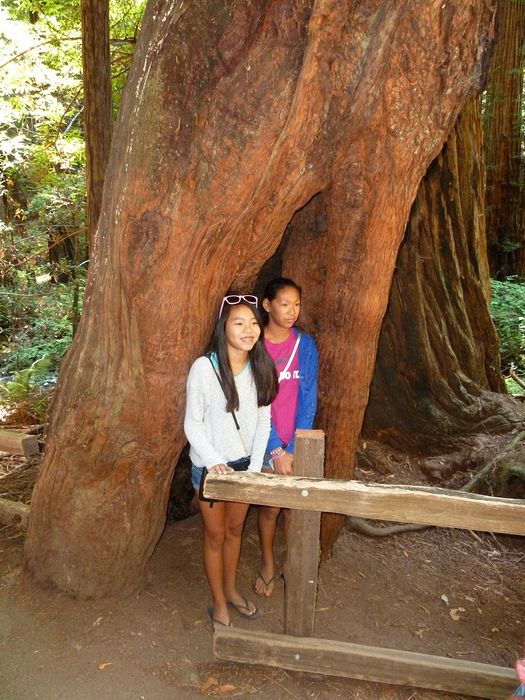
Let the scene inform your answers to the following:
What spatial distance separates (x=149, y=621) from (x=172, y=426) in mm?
1192

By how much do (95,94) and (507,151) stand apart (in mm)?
8720

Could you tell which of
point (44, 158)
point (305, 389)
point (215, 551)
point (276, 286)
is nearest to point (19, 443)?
point (215, 551)

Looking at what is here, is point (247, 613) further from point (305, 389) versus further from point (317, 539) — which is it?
point (305, 389)

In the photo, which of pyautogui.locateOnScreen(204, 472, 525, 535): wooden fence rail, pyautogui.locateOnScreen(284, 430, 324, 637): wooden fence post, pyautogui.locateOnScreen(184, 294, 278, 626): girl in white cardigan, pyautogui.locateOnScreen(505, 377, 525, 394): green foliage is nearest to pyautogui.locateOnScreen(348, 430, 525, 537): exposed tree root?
pyautogui.locateOnScreen(284, 430, 324, 637): wooden fence post

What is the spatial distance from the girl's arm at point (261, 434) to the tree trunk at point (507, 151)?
31.5ft

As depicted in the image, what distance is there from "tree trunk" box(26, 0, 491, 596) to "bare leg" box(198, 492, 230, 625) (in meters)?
0.51

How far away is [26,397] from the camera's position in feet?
24.5

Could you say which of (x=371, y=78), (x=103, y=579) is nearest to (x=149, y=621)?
(x=103, y=579)

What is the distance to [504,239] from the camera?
11.3 meters

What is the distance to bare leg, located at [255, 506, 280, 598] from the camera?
11.8 feet

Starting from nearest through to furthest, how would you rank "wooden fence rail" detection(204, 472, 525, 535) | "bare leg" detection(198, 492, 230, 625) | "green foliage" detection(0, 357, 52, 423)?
"wooden fence rail" detection(204, 472, 525, 535)
"bare leg" detection(198, 492, 230, 625)
"green foliage" detection(0, 357, 52, 423)

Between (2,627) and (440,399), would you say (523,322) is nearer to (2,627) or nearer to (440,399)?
(440,399)

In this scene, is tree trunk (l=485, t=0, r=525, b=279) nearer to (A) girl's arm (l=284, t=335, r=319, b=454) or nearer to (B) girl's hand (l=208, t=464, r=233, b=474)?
(A) girl's arm (l=284, t=335, r=319, b=454)

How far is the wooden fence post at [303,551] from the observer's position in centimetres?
289
